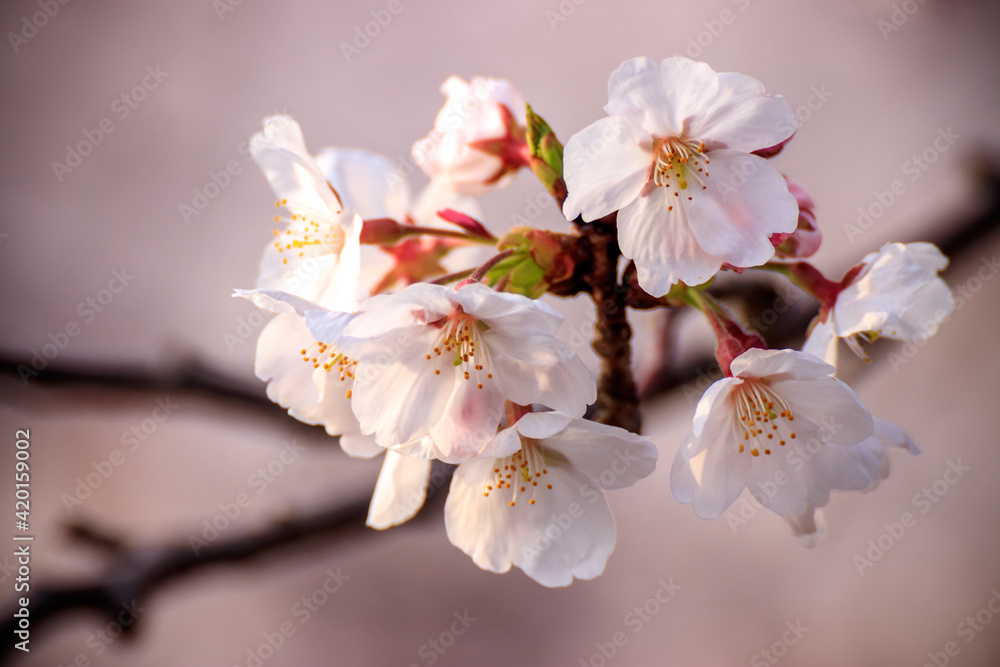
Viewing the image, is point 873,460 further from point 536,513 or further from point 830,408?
point 536,513

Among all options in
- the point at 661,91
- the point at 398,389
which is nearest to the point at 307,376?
the point at 398,389

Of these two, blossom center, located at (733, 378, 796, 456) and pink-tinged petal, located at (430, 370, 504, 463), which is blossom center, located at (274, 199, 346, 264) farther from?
blossom center, located at (733, 378, 796, 456)

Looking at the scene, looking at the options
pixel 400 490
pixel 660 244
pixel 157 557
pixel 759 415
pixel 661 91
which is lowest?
pixel 157 557

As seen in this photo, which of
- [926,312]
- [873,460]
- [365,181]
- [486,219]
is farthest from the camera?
[486,219]

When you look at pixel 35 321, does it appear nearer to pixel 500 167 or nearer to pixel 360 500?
pixel 360 500

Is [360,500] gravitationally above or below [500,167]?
below

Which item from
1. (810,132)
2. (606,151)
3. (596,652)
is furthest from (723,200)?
(596,652)

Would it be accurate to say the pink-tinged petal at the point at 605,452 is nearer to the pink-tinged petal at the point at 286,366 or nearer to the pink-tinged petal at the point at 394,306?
the pink-tinged petal at the point at 394,306
